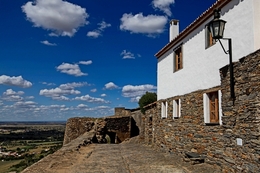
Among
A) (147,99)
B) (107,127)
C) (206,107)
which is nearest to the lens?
(206,107)

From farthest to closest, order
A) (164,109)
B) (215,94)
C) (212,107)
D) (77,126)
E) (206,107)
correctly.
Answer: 1. (77,126)
2. (164,109)
3. (206,107)
4. (212,107)
5. (215,94)

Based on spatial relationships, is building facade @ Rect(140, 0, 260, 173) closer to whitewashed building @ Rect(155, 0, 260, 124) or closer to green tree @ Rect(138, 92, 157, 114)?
whitewashed building @ Rect(155, 0, 260, 124)

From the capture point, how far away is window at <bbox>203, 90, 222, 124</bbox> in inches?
278

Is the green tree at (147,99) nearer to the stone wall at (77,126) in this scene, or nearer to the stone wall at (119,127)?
the stone wall at (119,127)

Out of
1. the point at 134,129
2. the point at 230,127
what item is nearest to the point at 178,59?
the point at 230,127

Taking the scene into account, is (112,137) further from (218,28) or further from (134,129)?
(218,28)

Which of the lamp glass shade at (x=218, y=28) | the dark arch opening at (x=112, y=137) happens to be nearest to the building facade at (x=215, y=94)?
the lamp glass shade at (x=218, y=28)

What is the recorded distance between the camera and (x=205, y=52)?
801cm

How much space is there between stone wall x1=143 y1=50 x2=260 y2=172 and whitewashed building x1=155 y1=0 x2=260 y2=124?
38cm

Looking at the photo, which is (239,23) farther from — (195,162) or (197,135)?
(195,162)

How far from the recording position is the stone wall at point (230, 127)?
513 cm

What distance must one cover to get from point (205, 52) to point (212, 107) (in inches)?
72.1

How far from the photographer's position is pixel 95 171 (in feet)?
23.1

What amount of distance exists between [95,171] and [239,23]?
18.5 ft
